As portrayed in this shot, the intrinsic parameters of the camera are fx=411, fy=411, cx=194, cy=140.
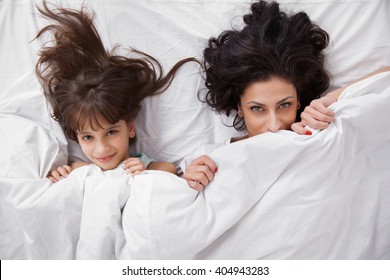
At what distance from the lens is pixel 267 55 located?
3.78ft

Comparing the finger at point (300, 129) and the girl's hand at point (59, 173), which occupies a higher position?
the finger at point (300, 129)

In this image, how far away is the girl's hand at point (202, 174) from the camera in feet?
3.44

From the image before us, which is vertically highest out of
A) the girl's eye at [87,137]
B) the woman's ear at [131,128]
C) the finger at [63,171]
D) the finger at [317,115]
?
the finger at [317,115]

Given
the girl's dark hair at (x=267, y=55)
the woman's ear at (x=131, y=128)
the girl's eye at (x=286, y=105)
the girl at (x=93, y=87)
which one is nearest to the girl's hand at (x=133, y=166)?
the girl at (x=93, y=87)

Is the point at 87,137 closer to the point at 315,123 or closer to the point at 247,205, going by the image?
the point at 247,205

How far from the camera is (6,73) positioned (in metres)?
1.28

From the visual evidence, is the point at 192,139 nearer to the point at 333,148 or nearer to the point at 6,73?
the point at 333,148

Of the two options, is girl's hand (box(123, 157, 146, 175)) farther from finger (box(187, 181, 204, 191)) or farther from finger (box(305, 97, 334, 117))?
finger (box(305, 97, 334, 117))

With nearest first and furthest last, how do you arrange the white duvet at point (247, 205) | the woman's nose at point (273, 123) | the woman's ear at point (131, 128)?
1. the white duvet at point (247, 205)
2. the woman's nose at point (273, 123)
3. the woman's ear at point (131, 128)

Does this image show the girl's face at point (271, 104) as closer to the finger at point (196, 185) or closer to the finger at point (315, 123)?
the finger at point (315, 123)

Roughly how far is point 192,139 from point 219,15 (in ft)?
1.32

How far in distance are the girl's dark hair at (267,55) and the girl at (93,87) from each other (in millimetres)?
126

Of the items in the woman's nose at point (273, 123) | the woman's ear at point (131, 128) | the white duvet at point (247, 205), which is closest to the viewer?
the white duvet at point (247, 205)

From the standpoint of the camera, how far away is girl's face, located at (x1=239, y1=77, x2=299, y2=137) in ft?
3.69
